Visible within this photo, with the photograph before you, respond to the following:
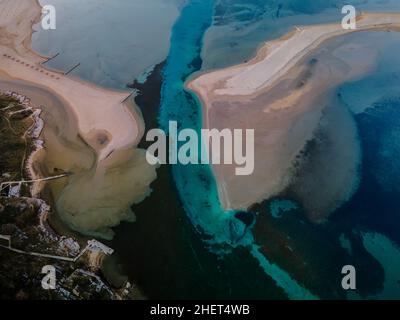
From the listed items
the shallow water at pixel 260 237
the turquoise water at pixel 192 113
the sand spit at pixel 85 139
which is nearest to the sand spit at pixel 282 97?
the turquoise water at pixel 192 113

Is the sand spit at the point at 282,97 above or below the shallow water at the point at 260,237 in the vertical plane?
above

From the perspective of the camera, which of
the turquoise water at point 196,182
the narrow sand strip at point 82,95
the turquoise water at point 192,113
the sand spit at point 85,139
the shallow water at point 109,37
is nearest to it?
the turquoise water at point 196,182

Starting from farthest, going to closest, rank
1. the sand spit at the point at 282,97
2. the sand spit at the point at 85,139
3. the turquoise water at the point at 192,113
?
the sand spit at the point at 282,97, the sand spit at the point at 85,139, the turquoise water at the point at 192,113

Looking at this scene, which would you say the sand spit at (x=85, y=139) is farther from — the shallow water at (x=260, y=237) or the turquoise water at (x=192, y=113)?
the turquoise water at (x=192, y=113)

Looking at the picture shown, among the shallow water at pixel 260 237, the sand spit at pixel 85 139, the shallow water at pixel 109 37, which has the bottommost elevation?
the shallow water at pixel 260 237

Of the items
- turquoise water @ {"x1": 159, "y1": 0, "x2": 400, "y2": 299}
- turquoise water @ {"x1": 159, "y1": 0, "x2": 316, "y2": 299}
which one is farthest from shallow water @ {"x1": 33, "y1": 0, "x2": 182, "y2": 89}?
turquoise water @ {"x1": 159, "y1": 0, "x2": 400, "y2": 299}

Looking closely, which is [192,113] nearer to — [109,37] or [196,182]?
[196,182]
